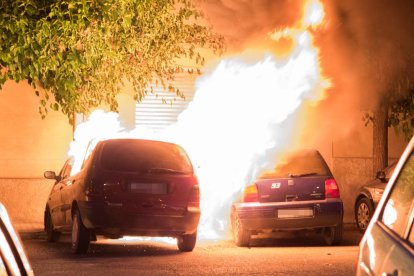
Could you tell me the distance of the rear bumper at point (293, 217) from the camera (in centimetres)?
1301

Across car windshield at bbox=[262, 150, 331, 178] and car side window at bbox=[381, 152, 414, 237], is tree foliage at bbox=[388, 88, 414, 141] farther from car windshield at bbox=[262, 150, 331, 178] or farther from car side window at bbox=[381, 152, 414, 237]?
car side window at bbox=[381, 152, 414, 237]

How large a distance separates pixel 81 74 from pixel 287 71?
362 cm

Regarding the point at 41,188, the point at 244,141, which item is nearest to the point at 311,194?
the point at 244,141

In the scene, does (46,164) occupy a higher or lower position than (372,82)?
lower

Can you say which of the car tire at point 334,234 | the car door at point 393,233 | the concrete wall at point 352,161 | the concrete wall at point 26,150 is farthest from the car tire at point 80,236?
the concrete wall at point 352,161

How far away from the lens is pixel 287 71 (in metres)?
15.8

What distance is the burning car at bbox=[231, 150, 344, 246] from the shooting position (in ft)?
42.7

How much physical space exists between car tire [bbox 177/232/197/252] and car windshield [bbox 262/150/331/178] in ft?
5.15

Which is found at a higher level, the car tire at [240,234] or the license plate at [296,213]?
the license plate at [296,213]

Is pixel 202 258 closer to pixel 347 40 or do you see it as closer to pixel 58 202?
pixel 58 202

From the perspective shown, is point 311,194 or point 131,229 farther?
point 311,194

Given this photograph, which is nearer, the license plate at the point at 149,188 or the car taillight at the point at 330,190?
the license plate at the point at 149,188

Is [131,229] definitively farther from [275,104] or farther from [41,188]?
[41,188]

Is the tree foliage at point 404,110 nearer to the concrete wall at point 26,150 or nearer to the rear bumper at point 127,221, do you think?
the concrete wall at point 26,150
